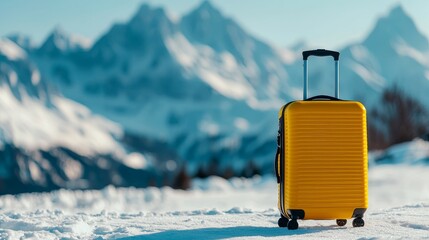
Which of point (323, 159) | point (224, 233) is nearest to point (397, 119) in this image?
point (323, 159)

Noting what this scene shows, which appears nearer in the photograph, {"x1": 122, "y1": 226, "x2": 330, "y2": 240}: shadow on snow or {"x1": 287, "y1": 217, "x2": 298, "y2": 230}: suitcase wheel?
{"x1": 122, "y1": 226, "x2": 330, "y2": 240}: shadow on snow

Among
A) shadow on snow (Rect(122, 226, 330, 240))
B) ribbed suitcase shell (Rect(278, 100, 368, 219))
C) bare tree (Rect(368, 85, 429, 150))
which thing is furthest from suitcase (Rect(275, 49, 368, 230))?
bare tree (Rect(368, 85, 429, 150))

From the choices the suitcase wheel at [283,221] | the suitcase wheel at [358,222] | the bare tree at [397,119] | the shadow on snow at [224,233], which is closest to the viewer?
the shadow on snow at [224,233]

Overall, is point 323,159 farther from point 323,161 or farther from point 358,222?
point 358,222

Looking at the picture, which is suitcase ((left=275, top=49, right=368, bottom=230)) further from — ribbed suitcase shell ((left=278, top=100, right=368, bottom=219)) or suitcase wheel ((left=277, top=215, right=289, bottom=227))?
suitcase wheel ((left=277, top=215, right=289, bottom=227))

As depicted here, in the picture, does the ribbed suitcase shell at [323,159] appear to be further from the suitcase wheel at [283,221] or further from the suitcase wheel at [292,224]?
the suitcase wheel at [283,221]

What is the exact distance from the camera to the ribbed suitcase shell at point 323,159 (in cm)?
733

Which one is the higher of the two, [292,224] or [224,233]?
[292,224]

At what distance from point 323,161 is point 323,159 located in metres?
0.02

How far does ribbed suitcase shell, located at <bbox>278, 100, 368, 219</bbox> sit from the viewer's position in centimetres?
733

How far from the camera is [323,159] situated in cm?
736

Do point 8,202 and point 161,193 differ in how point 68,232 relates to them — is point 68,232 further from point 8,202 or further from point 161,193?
point 161,193

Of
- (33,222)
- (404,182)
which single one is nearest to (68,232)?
(33,222)

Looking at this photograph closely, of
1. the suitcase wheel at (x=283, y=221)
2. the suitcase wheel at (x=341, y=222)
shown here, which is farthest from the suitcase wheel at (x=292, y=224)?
the suitcase wheel at (x=341, y=222)
